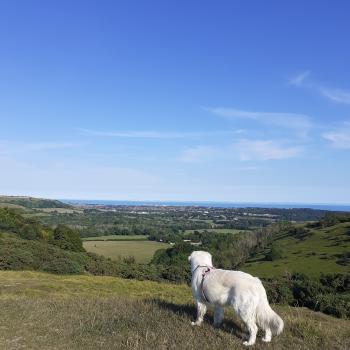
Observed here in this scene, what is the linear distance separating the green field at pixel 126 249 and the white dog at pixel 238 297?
9520cm

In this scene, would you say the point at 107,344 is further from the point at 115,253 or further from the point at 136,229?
the point at 136,229

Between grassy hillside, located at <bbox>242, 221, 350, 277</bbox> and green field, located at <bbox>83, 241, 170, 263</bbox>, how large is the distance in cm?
2565

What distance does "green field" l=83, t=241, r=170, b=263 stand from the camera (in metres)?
111

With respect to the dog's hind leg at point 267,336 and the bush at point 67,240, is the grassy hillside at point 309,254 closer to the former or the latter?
the bush at point 67,240

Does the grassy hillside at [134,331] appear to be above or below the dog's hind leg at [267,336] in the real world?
below

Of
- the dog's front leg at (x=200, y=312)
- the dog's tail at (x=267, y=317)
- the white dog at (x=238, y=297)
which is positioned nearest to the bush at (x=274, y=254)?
the dog's front leg at (x=200, y=312)

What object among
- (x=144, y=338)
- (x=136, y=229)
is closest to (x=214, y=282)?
(x=144, y=338)

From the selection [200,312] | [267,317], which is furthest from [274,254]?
[267,317]

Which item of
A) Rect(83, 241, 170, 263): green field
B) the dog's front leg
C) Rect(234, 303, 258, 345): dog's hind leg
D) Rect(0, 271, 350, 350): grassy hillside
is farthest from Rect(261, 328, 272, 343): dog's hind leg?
Rect(83, 241, 170, 263): green field

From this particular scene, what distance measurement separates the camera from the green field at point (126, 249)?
11138cm

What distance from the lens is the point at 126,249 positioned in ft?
410

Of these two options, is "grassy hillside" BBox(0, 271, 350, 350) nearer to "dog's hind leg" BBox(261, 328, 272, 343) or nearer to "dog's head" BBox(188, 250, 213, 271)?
"dog's hind leg" BBox(261, 328, 272, 343)

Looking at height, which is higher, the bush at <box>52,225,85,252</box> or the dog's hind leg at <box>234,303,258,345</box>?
the dog's hind leg at <box>234,303,258,345</box>

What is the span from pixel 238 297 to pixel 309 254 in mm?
112019
